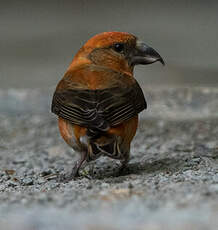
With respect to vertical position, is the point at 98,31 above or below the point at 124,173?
above

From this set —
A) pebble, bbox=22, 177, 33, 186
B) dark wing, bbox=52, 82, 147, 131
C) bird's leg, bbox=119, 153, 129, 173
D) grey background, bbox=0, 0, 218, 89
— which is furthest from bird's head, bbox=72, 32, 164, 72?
grey background, bbox=0, 0, 218, 89

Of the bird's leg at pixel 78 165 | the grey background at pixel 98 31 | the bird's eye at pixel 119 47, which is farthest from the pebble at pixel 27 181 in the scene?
the grey background at pixel 98 31

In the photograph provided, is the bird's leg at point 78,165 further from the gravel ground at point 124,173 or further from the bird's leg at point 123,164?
the bird's leg at point 123,164

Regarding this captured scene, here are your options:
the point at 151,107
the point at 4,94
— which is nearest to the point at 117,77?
the point at 151,107

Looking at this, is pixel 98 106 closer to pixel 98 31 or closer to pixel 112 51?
pixel 112 51

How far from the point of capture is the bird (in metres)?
4.89

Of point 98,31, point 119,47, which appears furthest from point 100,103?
point 98,31

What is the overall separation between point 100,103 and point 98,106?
41 millimetres

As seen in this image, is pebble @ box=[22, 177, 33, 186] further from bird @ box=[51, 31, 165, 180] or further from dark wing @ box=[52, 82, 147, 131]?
dark wing @ box=[52, 82, 147, 131]

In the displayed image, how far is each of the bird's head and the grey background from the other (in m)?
5.55

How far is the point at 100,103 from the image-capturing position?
4945 mm

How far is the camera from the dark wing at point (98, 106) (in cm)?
484

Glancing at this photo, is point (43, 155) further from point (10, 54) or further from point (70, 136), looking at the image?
point (10, 54)

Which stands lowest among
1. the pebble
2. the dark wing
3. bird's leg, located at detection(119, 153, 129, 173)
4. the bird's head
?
the pebble
